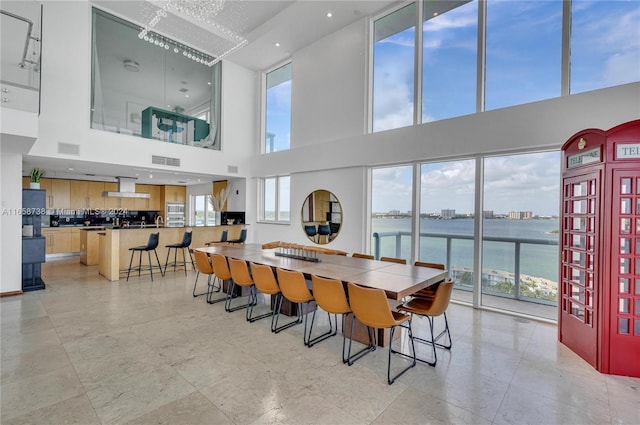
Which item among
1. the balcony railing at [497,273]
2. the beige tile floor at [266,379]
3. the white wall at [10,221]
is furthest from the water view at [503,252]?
the white wall at [10,221]

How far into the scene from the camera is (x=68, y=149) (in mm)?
5688

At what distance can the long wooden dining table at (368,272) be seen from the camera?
111 inches

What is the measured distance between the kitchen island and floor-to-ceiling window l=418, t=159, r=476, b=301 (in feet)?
18.1

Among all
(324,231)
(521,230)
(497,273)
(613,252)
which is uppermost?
(521,230)

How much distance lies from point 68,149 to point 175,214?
18.8ft

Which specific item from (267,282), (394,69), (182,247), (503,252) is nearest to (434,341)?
(267,282)

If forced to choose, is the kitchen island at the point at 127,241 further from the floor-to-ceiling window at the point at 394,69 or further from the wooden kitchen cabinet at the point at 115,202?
the floor-to-ceiling window at the point at 394,69

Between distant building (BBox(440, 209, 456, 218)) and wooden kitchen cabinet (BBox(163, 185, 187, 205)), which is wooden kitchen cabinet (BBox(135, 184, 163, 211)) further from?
distant building (BBox(440, 209, 456, 218))

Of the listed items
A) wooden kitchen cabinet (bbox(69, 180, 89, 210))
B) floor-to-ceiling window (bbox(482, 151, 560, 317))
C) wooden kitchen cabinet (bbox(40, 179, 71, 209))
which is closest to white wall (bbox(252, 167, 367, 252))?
floor-to-ceiling window (bbox(482, 151, 560, 317))

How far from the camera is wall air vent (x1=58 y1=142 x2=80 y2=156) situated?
560 cm

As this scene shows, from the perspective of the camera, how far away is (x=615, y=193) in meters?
2.75

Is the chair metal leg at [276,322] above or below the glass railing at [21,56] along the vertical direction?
below

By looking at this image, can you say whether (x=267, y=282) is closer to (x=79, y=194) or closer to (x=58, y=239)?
(x=58, y=239)

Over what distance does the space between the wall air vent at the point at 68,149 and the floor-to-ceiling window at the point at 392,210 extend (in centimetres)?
589
